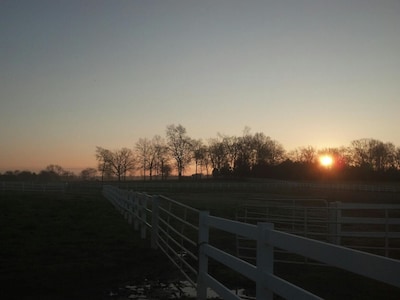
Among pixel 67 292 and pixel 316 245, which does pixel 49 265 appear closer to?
pixel 67 292

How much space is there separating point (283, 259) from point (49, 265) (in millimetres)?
5086

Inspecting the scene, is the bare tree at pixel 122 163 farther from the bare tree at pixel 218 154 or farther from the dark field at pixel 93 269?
the dark field at pixel 93 269

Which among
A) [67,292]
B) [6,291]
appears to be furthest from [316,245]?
[6,291]

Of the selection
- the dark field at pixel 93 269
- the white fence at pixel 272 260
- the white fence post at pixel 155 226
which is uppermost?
the white fence at pixel 272 260

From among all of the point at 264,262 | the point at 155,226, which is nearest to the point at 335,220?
the point at 155,226

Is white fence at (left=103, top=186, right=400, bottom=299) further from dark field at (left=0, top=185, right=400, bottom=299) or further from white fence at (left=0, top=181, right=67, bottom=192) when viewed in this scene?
white fence at (left=0, top=181, right=67, bottom=192)

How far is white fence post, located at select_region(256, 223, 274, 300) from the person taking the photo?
406 cm

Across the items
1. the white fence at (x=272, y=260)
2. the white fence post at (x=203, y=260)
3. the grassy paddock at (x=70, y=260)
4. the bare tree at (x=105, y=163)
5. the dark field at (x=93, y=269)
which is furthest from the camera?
the bare tree at (x=105, y=163)

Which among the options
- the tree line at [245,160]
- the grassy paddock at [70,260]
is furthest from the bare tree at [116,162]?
the grassy paddock at [70,260]

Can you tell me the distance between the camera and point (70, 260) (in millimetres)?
9719

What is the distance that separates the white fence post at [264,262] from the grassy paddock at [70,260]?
12.1 ft

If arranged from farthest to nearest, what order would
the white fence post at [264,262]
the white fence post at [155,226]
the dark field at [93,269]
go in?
the white fence post at [155,226] → the dark field at [93,269] → the white fence post at [264,262]

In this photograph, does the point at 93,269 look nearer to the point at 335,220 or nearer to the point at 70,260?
the point at 70,260

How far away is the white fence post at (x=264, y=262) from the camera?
4.06m
